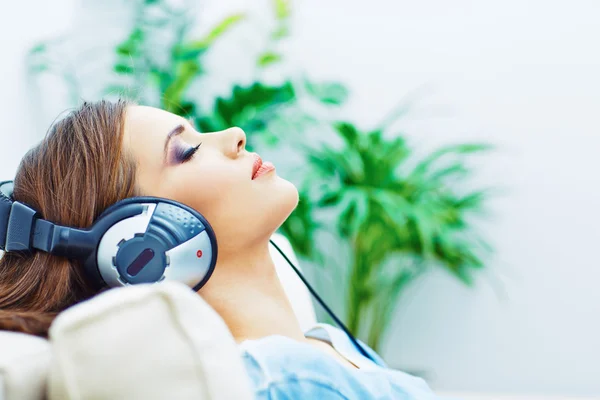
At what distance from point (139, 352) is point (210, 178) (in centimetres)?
48

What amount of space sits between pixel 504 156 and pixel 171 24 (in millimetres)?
1372

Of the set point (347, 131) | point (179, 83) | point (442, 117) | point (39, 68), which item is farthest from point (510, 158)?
point (39, 68)

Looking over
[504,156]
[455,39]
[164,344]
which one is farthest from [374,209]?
[164,344]

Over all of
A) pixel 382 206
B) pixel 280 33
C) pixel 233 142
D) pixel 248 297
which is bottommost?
pixel 382 206

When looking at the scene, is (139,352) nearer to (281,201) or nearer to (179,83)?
(281,201)

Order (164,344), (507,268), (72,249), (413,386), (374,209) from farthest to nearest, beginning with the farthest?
(507,268) < (374,209) < (413,386) < (72,249) < (164,344)

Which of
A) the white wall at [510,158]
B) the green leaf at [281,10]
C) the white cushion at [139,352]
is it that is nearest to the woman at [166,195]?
the white cushion at [139,352]

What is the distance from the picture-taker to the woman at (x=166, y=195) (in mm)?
846

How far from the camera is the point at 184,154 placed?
0.93 metres

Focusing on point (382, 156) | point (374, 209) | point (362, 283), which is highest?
point (382, 156)

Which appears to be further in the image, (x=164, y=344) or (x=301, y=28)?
(x=301, y=28)

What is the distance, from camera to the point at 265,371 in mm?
680

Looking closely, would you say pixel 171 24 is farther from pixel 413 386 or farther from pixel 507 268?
pixel 413 386

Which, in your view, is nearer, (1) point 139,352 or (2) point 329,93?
(1) point 139,352
